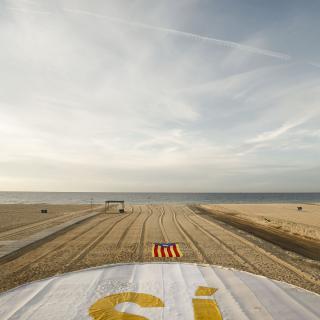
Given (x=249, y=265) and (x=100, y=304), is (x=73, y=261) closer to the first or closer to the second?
(x=100, y=304)

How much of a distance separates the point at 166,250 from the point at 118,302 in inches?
256

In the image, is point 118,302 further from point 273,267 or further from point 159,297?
point 273,267

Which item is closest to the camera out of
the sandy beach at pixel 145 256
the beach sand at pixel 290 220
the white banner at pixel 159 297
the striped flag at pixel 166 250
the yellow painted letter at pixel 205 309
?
the yellow painted letter at pixel 205 309

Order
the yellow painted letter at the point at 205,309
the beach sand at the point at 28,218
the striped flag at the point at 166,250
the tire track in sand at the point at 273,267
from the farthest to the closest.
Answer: the beach sand at the point at 28,218 < the striped flag at the point at 166,250 < the tire track in sand at the point at 273,267 < the yellow painted letter at the point at 205,309

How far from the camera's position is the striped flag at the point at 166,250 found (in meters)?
11.9

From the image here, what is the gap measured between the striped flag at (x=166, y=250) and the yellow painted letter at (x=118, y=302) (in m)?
4.84

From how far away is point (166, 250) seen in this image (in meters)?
12.8

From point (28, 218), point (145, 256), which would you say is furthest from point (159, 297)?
point (28, 218)

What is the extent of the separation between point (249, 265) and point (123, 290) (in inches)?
231

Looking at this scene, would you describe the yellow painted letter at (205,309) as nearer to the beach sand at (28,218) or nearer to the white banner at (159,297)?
the white banner at (159,297)

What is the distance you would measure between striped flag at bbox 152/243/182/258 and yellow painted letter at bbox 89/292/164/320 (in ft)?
15.9

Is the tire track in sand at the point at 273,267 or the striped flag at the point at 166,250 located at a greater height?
the striped flag at the point at 166,250

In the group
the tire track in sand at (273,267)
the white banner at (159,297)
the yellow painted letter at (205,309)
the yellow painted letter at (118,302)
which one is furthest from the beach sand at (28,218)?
the tire track in sand at (273,267)

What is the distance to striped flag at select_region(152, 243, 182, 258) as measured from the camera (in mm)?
11859
